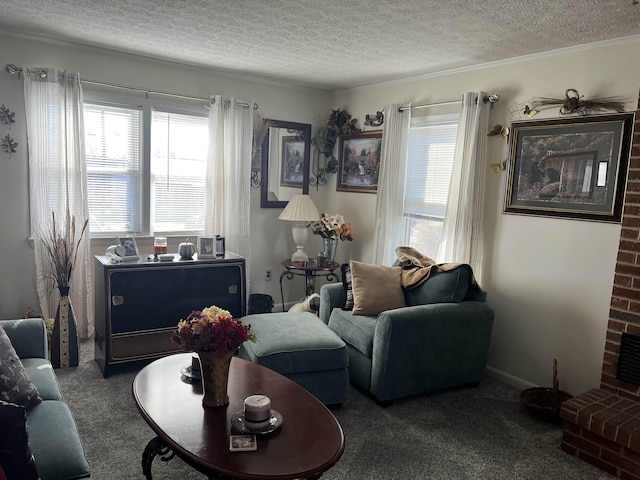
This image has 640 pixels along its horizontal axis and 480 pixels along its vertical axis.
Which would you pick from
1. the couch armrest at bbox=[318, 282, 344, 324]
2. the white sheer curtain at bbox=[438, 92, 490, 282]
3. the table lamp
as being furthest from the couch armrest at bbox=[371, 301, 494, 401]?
the table lamp

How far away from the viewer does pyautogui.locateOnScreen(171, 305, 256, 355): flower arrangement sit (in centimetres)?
185

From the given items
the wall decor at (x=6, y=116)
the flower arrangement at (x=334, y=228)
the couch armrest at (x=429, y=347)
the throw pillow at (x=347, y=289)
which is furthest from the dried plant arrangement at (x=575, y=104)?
the wall decor at (x=6, y=116)

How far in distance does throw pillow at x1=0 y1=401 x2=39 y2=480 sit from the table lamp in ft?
10.9

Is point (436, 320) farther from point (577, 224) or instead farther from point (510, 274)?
point (577, 224)

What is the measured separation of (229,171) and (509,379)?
9.42 feet

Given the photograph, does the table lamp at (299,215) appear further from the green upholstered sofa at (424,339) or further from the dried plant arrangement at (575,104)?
the dried plant arrangement at (575,104)

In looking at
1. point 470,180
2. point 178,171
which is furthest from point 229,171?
point 470,180

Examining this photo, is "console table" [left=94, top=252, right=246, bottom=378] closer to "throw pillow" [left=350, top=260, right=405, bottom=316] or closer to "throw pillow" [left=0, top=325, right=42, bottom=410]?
"throw pillow" [left=350, top=260, right=405, bottom=316]

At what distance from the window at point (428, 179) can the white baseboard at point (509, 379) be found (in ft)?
3.42

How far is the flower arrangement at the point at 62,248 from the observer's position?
11.1ft

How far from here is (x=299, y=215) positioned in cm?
451

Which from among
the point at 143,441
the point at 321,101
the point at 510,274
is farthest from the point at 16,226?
the point at 510,274

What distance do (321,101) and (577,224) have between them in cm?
287

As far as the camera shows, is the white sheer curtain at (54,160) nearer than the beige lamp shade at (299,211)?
Yes
